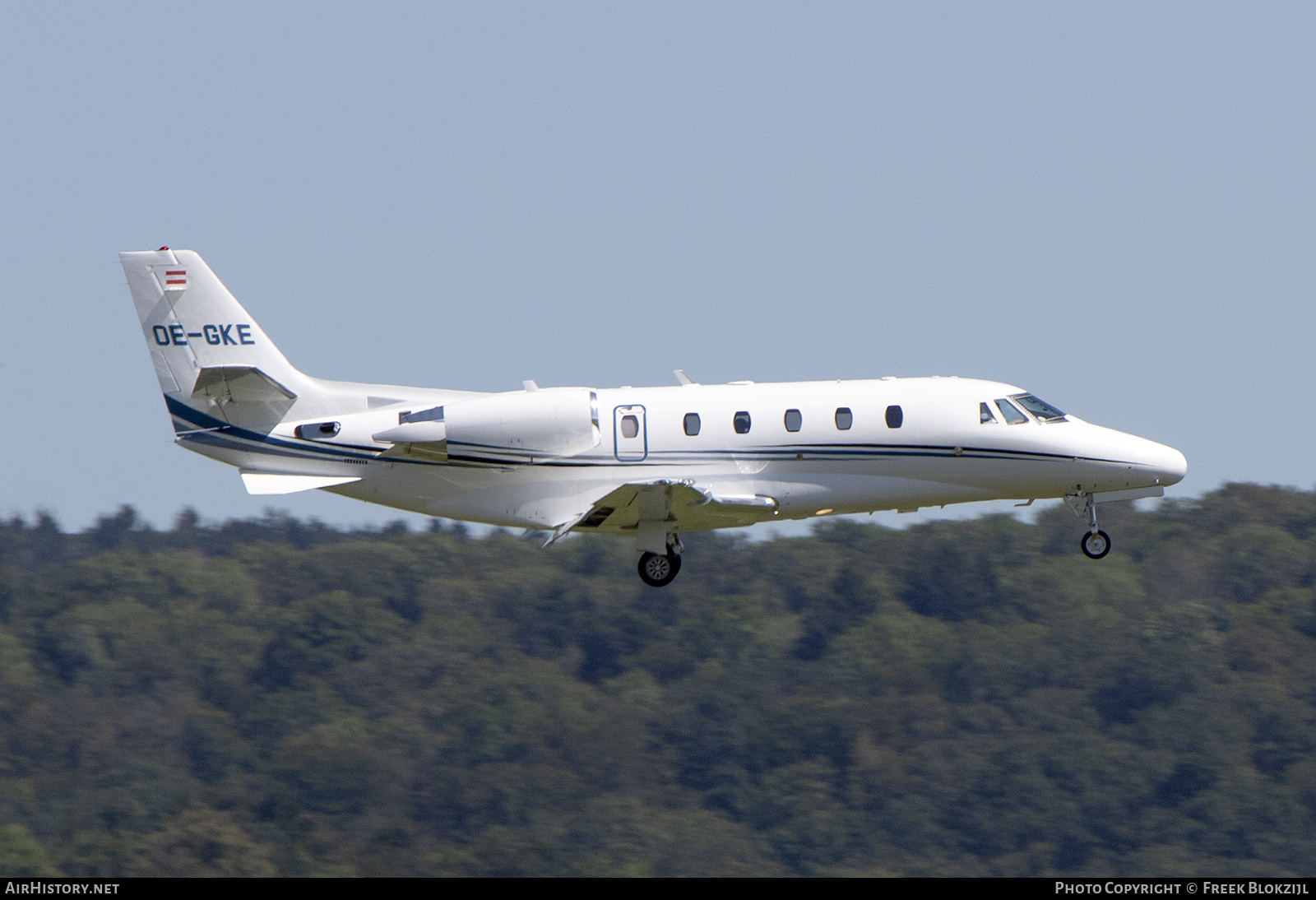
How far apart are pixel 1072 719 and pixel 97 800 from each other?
44.6 m

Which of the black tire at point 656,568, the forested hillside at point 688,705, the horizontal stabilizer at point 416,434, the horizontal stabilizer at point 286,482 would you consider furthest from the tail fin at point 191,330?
the forested hillside at point 688,705

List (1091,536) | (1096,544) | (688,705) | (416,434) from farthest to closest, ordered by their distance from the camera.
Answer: (688,705) → (1096,544) → (1091,536) → (416,434)

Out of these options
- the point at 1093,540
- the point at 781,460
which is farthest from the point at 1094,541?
the point at 781,460

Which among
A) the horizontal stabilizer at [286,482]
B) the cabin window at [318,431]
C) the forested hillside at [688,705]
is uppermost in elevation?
the cabin window at [318,431]

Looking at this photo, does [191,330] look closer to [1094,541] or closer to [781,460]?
[781,460]

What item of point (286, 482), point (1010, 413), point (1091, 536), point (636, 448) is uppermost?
point (1010, 413)

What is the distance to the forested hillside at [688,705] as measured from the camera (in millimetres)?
71750

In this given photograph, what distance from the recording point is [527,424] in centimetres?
2750

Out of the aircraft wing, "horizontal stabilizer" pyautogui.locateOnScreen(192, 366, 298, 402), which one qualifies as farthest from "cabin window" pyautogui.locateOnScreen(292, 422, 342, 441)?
the aircraft wing

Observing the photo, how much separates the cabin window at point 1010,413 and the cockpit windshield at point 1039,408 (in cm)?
16

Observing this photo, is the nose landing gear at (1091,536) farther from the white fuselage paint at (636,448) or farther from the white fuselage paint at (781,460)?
the white fuselage paint at (781,460)

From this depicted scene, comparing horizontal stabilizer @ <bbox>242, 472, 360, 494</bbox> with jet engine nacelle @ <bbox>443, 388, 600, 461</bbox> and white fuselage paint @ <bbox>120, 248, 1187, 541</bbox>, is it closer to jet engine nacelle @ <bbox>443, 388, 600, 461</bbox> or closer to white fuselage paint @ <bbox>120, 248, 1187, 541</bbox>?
white fuselage paint @ <bbox>120, 248, 1187, 541</bbox>

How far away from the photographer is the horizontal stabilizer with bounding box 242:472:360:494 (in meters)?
28.2

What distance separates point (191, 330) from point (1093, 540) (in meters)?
15.6
